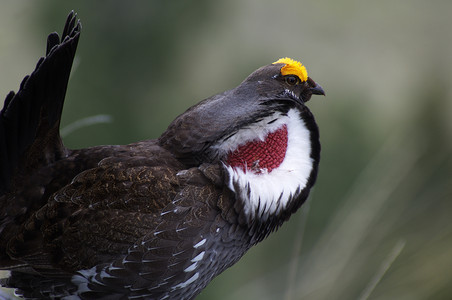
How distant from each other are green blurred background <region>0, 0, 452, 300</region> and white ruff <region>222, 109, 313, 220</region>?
0.58 feet

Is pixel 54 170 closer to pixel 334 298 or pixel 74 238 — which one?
pixel 74 238

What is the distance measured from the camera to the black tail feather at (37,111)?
2014mm

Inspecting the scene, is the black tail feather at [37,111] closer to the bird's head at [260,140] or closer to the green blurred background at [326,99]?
the bird's head at [260,140]

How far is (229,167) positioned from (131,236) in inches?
15.4

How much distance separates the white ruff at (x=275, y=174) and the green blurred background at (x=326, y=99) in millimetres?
177

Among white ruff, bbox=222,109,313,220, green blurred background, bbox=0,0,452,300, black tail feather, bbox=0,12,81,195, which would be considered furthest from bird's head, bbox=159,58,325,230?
black tail feather, bbox=0,12,81,195

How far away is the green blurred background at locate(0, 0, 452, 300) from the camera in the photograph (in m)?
2.32

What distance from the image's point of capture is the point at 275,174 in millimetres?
2236

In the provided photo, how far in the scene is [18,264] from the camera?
205cm

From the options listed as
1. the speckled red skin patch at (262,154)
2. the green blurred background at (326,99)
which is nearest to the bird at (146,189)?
the speckled red skin patch at (262,154)

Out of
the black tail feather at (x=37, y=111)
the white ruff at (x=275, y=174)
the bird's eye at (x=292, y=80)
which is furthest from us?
the bird's eye at (x=292, y=80)

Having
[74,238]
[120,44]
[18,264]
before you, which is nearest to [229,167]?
[74,238]

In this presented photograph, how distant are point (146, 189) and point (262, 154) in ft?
1.38

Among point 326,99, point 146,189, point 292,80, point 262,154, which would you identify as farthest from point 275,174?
point 326,99
